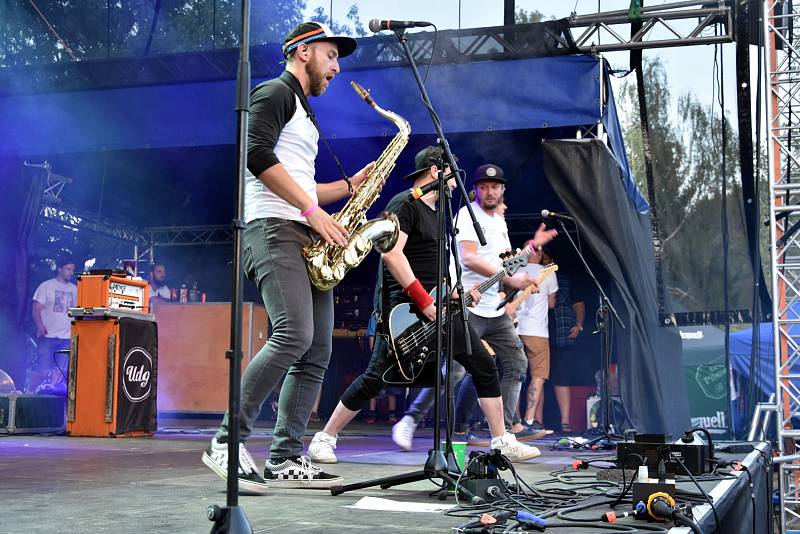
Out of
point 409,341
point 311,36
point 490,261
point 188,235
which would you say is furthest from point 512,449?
point 188,235

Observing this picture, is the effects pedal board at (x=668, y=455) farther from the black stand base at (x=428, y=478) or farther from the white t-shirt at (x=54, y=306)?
the white t-shirt at (x=54, y=306)

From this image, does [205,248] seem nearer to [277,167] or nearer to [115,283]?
[115,283]

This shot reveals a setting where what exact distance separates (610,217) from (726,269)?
4.99 ft

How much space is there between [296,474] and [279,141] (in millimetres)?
1442

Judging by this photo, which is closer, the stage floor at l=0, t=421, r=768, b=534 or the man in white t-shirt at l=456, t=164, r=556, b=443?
the stage floor at l=0, t=421, r=768, b=534

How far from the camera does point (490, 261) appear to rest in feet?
20.2

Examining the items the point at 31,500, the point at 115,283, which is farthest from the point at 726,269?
the point at 31,500

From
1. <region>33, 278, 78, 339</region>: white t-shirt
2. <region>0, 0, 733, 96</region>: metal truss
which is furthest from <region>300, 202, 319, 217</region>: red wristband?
<region>33, 278, 78, 339</region>: white t-shirt

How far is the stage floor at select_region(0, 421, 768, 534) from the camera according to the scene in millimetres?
2506

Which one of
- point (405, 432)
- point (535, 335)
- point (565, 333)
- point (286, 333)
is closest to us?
point (286, 333)

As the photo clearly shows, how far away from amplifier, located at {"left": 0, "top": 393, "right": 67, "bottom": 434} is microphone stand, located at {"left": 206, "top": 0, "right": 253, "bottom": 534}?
6154 millimetres

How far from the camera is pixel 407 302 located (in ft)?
16.3

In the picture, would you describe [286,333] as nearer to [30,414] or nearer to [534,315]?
[30,414]

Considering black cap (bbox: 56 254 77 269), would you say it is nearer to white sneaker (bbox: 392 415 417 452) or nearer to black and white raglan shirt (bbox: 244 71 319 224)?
A: white sneaker (bbox: 392 415 417 452)
